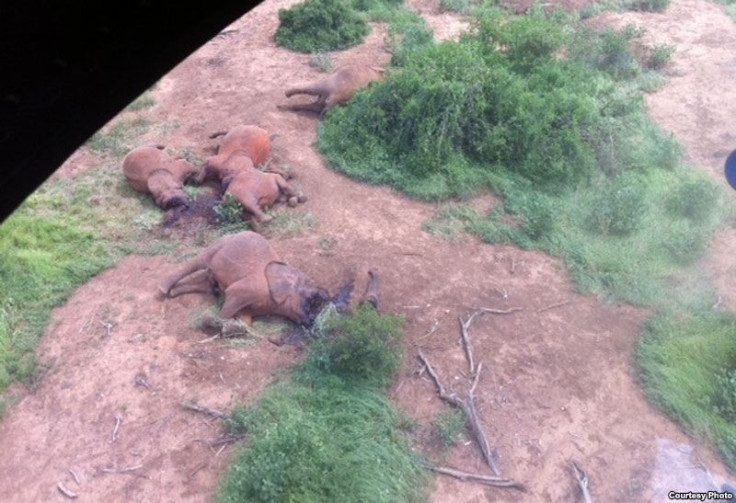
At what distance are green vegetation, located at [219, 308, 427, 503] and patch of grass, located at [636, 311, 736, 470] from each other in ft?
5.62

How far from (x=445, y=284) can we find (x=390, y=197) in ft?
4.54

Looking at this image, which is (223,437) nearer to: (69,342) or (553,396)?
(69,342)

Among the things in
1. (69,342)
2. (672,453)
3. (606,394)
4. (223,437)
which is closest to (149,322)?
(69,342)

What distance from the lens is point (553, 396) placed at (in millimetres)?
4402

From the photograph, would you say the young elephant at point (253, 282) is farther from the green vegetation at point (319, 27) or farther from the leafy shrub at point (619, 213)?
the green vegetation at point (319, 27)

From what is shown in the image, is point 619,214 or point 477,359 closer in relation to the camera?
point 477,359

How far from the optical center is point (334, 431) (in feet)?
13.0

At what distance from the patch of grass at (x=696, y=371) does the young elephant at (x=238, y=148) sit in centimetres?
371

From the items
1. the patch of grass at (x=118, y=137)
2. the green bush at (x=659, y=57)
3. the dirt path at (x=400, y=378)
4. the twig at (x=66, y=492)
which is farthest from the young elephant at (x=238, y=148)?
the green bush at (x=659, y=57)

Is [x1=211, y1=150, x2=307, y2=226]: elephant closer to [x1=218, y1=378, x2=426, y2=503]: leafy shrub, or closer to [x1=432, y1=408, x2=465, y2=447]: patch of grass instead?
[x1=218, y1=378, x2=426, y2=503]: leafy shrub

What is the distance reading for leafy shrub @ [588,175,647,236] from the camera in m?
5.94

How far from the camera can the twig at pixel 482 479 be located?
12.6 ft

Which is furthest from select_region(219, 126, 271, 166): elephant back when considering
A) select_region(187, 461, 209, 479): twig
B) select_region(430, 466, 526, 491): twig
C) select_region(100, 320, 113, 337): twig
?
select_region(430, 466, 526, 491): twig

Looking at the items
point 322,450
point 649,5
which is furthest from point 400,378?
point 649,5
